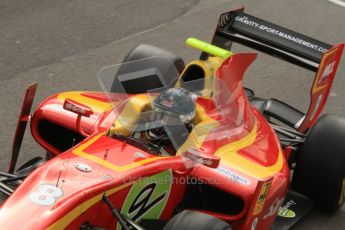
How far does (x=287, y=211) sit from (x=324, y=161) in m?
0.49

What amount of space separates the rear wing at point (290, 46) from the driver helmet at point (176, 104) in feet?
4.25

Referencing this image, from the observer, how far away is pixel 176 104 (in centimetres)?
514

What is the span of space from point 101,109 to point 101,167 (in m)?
1.04

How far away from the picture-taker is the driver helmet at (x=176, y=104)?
5108mm

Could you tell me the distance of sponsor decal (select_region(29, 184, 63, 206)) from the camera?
4.37 metres

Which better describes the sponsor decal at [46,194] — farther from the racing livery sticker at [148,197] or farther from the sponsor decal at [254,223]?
the sponsor decal at [254,223]

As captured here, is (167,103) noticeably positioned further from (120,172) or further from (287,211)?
→ (287,211)

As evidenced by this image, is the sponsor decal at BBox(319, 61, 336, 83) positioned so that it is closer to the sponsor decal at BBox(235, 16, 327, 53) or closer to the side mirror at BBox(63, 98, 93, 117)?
the sponsor decal at BBox(235, 16, 327, 53)

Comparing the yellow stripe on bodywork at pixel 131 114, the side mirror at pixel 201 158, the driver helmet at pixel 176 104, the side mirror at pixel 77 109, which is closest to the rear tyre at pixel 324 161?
the driver helmet at pixel 176 104

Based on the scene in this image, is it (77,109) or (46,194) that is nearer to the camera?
(46,194)

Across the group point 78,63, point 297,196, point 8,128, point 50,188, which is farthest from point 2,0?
point 50,188

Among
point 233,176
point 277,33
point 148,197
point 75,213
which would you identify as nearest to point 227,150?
point 233,176

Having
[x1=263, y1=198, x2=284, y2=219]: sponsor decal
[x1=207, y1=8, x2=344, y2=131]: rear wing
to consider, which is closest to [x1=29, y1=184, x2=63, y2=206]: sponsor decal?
[x1=263, y1=198, x2=284, y2=219]: sponsor decal

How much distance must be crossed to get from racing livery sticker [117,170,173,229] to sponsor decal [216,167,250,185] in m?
0.34
